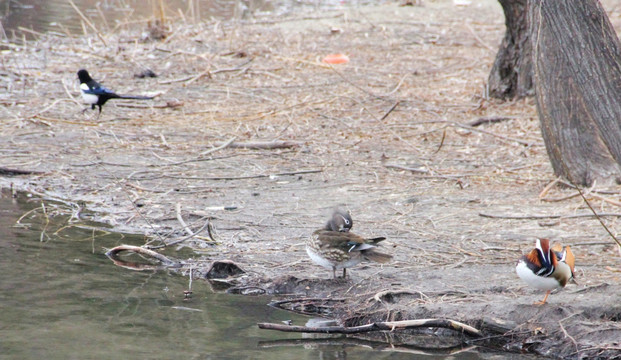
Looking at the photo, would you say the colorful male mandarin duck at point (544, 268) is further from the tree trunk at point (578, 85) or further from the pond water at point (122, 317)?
the tree trunk at point (578, 85)

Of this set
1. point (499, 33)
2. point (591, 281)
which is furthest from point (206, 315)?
point (499, 33)

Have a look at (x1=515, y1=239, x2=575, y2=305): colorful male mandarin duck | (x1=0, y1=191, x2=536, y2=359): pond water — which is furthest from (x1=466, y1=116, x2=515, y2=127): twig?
(x1=515, y1=239, x2=575, y2=305): colorful male mandarin duck

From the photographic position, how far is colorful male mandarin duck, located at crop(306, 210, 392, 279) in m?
5.41

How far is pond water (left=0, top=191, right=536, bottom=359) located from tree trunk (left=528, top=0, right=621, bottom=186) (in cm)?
315

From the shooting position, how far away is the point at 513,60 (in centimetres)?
1058

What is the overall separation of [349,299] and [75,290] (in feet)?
6.33

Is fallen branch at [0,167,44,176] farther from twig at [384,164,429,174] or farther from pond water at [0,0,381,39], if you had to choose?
Result: pond water at [0,0,381,39]

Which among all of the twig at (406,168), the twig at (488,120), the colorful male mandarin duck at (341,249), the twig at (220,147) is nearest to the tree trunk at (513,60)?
the twig at (488,120)

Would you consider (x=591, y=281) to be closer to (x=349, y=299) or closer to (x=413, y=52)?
(x=349, y=299)

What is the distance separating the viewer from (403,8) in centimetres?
1956

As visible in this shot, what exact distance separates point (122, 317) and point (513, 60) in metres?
7.19

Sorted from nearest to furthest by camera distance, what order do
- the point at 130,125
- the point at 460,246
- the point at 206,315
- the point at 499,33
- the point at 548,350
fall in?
the point at 548,350 → the point at 206,315 → the point at 460,246 → the point at 130,125 → the point at 499,33

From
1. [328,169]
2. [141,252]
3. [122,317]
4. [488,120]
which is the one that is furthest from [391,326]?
[488,120]

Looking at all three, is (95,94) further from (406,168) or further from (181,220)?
(406,168)
